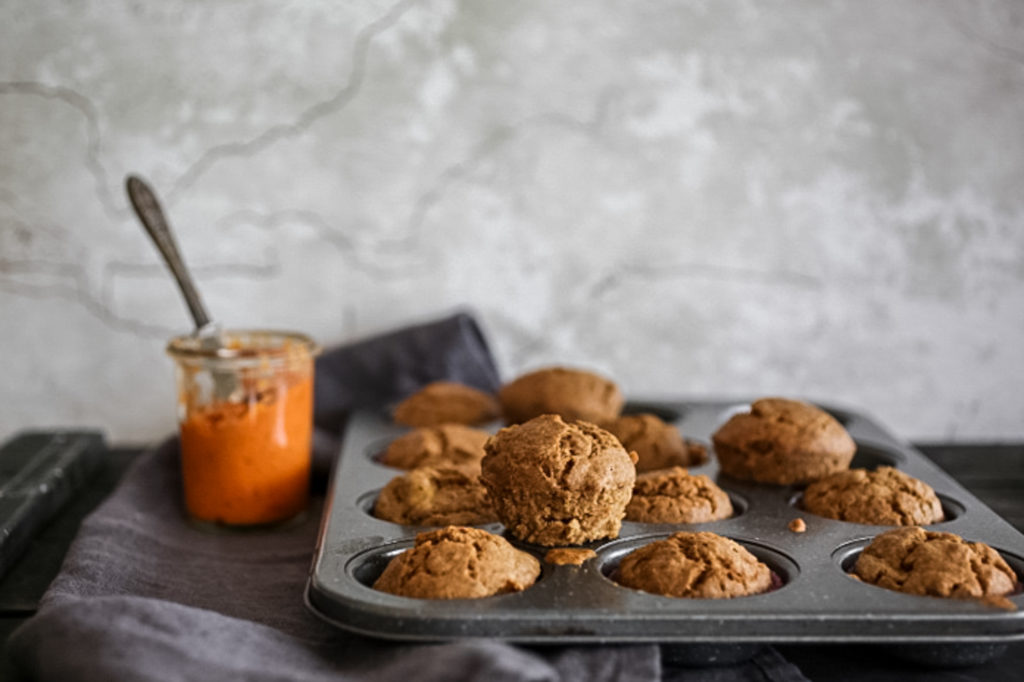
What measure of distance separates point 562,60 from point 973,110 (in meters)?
0.97

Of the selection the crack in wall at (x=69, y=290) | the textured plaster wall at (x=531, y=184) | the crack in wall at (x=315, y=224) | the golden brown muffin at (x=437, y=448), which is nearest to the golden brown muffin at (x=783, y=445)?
the golden brown muffin at (x=437, y=448)

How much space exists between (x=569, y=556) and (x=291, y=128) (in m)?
1.31

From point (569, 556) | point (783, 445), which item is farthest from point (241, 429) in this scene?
point (783, 445)

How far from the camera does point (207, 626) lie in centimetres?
122

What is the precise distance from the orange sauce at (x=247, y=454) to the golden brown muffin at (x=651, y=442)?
579 mm

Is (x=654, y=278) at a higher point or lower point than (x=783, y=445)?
higher

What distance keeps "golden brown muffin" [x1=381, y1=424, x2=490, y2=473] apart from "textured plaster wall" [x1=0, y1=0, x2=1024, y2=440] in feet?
1.86

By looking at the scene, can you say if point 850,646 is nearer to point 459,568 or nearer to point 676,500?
point 676,500

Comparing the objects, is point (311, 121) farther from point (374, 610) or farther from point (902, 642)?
point (902, 642)

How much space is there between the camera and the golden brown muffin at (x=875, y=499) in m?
1.53

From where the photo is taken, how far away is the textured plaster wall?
7.32 feet

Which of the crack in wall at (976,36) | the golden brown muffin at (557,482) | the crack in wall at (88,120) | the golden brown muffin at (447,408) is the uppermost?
the crack in wall at (976,36)

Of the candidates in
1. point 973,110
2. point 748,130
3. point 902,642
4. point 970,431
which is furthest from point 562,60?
point 902,642

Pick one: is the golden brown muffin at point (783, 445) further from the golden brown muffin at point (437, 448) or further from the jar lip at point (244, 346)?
the jar lip at point (244, 346)
